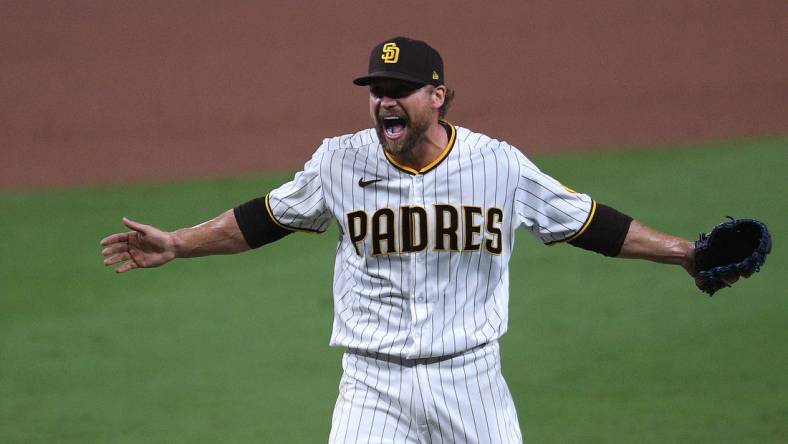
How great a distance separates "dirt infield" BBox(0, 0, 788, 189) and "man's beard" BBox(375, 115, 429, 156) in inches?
329

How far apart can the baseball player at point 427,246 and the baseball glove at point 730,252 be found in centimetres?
7

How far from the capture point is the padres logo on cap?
398 cm

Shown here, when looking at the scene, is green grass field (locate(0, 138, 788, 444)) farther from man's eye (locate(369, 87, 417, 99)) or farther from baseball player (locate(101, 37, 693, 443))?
man's eye (locate(369, 87, 417, 99))

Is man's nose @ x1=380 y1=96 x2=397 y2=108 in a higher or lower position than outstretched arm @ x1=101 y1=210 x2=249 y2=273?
higher

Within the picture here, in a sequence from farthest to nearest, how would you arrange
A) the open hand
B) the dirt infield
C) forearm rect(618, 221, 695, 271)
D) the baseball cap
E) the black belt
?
1. the dirt infield
2. the open hand
3. forearm rect(618, 221, 695, 271)
4. the black belt
5. the baseball cap

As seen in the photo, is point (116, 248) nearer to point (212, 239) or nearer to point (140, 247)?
point (140, 247)

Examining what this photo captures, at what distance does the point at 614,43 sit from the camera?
44.4 ft

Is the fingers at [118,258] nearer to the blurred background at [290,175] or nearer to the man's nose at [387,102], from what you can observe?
the man's nose at [387,102]

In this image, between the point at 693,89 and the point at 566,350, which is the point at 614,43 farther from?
the point at 566,350

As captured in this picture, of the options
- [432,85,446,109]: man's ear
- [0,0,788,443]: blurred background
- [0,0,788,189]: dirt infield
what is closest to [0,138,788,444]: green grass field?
[0,0,788,443]: blurred background

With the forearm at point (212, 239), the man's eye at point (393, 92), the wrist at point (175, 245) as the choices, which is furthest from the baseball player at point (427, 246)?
the wrist at point (175, 245)

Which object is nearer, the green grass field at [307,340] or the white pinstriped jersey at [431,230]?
the white pinstriped jersey at [431,230]

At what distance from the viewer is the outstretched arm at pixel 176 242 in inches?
171

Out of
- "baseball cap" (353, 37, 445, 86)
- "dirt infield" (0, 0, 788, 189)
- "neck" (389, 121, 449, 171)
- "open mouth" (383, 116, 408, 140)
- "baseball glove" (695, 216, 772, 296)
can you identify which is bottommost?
"baseball glove" (695, 216, 772, 296)
